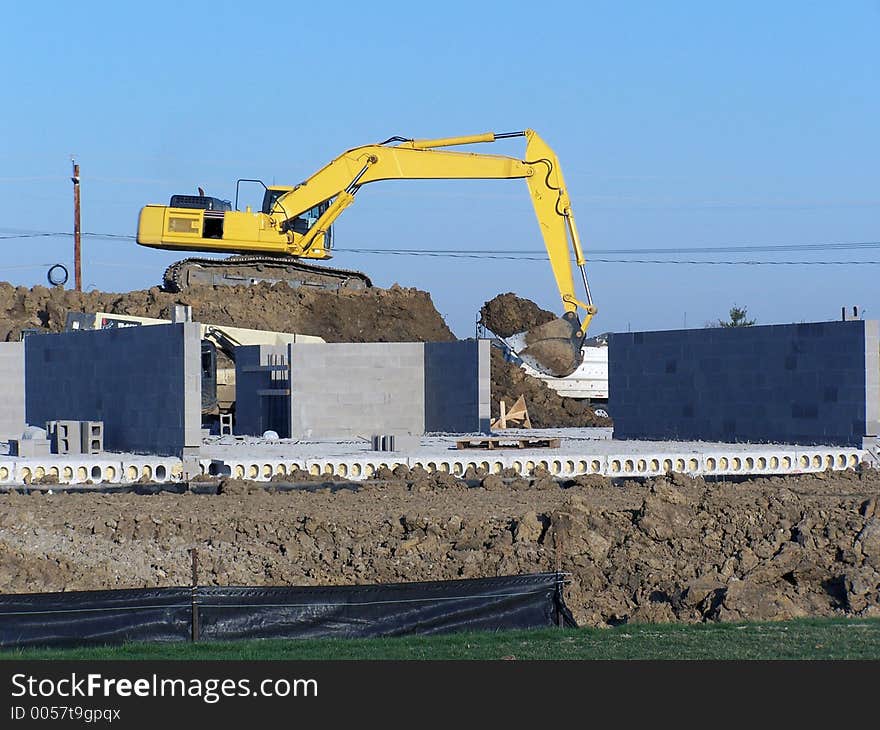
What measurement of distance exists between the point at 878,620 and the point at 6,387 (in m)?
18.6

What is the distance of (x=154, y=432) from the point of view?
19.2 m

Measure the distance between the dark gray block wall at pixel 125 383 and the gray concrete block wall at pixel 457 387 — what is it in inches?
264

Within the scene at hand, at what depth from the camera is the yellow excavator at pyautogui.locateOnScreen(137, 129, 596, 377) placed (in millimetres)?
27969

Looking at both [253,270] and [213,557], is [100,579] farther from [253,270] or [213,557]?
[253,270]

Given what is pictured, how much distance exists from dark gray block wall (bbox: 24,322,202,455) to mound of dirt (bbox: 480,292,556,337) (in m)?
20.9

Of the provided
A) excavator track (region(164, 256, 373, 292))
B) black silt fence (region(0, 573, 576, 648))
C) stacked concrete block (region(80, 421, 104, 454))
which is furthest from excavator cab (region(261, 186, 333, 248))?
black silt fence (region(0, 573, 576, 648))

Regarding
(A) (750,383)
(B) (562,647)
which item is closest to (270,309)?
(A) (750,383)

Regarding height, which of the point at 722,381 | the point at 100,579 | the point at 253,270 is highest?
the point at 253,270

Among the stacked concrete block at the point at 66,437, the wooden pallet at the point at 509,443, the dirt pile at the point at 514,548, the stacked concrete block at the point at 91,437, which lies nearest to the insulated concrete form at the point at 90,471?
the stacked concrete block at the point at 66,437

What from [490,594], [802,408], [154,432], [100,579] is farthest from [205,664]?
[802,408]

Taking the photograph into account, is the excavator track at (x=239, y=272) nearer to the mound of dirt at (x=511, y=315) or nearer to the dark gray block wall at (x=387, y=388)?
the mound of dirt at (x=511, y=315)

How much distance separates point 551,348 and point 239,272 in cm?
1003

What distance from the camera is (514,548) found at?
40.2ft

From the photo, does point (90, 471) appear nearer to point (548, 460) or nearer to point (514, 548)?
point (548, 460)
